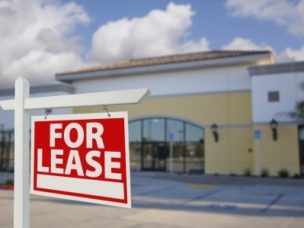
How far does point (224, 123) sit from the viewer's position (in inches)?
1009

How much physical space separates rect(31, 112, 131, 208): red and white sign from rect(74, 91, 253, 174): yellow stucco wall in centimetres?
2120

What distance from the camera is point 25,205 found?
2.90 metres

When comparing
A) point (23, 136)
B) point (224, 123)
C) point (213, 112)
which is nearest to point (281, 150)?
point (224, 123)

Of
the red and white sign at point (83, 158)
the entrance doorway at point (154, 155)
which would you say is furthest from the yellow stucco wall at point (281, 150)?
the red and white sign at point (83, 158)

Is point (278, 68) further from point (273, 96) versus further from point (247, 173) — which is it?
point (247, 173)

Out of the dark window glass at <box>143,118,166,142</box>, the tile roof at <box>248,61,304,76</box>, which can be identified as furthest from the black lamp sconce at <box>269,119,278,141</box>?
the dark window glass at <box>143,118,166,142</box>

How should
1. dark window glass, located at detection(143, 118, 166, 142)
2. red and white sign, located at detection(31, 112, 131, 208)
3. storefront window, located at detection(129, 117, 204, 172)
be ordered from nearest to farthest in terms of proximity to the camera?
1. red and white sign, located at detection(31, 112, 131, 208)
2. storefront window, located at detection(129, 117, 204, 172)
3. dark window glass, located at detection(143, 118, 166, 142)

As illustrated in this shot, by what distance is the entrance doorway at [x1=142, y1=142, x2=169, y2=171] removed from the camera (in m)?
27.9

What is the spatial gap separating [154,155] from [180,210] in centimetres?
1602

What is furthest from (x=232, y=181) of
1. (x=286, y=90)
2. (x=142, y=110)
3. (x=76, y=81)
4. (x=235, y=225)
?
(x=76, y=81)

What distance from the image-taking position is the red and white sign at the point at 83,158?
100 inches

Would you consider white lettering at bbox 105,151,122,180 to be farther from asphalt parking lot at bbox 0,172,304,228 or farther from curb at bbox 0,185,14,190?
curb at bbox 0,185,14,190

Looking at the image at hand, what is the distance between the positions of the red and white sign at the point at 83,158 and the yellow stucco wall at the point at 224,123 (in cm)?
2120

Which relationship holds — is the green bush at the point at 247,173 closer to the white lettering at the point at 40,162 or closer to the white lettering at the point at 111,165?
the white lettering at the point at 40,162
